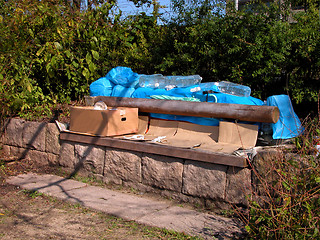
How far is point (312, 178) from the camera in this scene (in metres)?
2.91

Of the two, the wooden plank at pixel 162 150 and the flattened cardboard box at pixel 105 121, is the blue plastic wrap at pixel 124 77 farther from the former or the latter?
the wooden plank at pixel 162 150

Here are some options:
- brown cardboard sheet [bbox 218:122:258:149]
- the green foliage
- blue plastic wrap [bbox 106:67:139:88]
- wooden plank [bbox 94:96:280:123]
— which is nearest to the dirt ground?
the green foliage

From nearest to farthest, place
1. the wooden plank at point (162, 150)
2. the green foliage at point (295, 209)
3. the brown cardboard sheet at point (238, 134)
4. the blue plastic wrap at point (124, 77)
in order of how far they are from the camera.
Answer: the green foliage at point (295, 209) < the wooden plank at point (162, 150) < the brown cardboard sheet at point (238, 134) < the blue plastic wrap at point (124, 77)

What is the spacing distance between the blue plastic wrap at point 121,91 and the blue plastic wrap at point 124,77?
0.11m

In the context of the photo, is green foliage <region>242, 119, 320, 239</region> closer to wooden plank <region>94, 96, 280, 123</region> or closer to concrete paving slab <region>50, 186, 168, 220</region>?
wooden plank <region>94, 96, 280, 123</region>

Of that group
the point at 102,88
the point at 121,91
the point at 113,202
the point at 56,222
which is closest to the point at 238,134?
the point at 113,202

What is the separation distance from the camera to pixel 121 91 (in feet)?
18.9

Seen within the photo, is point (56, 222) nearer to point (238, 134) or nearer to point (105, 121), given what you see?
point (105, 121)

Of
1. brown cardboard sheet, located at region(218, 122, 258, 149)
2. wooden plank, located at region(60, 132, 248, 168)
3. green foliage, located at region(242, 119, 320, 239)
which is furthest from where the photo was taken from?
brown cardboard sheet, located at region(218, 122, 258, 149)

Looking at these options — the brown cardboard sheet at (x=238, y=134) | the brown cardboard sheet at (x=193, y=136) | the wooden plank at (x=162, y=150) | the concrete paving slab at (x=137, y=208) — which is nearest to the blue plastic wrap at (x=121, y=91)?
the wooden plank at (x=162, y=150)

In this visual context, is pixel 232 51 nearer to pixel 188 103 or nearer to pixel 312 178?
pixel 188 103

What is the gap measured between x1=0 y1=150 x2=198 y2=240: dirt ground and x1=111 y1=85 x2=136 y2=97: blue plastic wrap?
2058mm

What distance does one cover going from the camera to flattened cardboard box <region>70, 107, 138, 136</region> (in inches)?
195

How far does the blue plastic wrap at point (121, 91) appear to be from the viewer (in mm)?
5665
